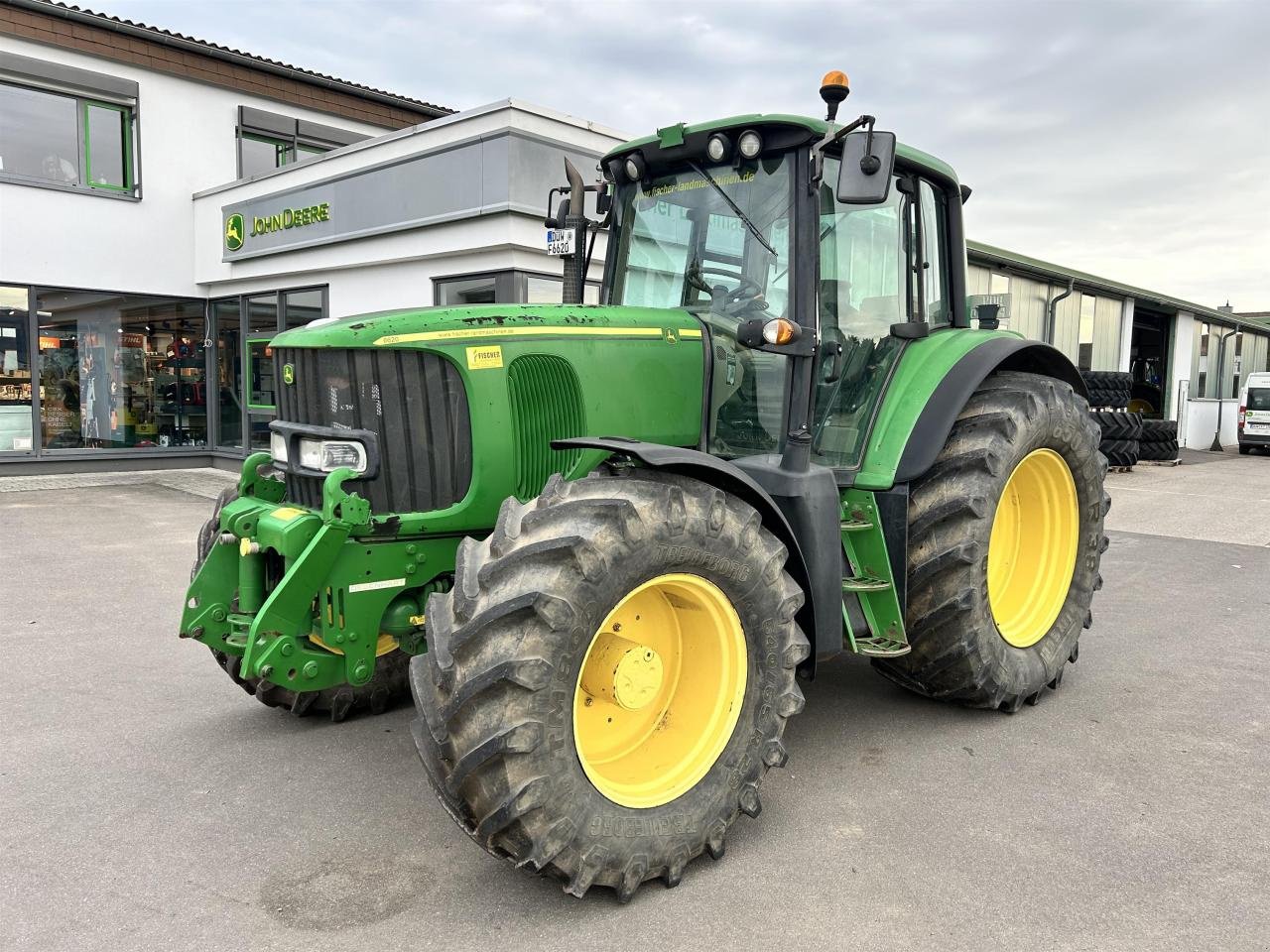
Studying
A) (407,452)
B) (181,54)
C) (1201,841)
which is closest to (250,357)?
(181,54)

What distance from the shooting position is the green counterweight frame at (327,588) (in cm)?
302

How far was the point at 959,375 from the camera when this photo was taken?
406 cm

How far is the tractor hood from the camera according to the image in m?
3.17

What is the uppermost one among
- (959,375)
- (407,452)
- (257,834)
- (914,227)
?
(914,227)

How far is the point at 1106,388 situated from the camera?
16891 mm

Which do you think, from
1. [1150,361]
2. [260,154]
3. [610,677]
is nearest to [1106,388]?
[1150,361]

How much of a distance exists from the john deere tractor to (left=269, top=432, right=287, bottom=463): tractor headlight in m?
0.02

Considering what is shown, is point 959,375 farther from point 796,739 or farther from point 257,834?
point 257,834

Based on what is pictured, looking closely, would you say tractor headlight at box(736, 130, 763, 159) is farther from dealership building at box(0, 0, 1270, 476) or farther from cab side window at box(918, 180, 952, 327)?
dealership building at box(0, 0, 1270, 476)

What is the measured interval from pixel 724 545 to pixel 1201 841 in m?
1.91

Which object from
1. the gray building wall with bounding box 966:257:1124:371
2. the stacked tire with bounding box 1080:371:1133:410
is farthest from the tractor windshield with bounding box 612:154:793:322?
the stacked tire with bounding box 1080:371:1133:410

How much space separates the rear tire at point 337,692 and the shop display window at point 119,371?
10890 mm

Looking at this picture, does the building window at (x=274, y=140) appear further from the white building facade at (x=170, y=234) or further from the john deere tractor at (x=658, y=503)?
the john deere tractor at (x=658, y=503)

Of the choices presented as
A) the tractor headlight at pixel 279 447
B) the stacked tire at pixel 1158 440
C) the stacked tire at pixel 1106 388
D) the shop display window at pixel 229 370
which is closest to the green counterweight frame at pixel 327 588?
the tractor headlight at pixel 279 447
